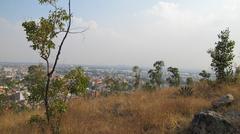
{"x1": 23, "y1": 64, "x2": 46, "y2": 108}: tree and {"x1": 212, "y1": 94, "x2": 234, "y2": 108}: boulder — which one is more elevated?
{"x1": 23, "y1": 64, "x2": 46, "y2": 108}: tree

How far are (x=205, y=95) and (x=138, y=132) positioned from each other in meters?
4.95

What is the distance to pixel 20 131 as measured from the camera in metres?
9.22

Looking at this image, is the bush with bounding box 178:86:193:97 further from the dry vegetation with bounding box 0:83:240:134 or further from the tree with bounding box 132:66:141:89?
the tree with bounding box 132:66:141:89

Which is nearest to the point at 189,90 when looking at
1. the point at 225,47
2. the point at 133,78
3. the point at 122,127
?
the point at 225,47

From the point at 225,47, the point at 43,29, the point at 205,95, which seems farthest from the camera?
the point at 225,47

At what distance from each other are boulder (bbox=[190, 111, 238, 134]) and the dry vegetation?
24.3 inches

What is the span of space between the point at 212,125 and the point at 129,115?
11.2 feet

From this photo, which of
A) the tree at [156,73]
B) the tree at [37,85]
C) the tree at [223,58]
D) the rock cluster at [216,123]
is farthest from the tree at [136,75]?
the rock cluster at [216,123]

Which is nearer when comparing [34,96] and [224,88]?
[34,96]

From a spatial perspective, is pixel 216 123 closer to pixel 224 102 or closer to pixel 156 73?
pixel 224 102

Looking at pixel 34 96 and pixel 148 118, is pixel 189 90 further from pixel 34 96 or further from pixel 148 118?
pixel 34 96

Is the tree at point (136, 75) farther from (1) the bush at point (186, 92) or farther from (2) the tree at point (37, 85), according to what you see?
(2) the tree at point (37, 85)

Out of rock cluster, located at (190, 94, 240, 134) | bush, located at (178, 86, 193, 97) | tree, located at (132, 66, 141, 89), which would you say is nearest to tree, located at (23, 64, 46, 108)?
rock cluster, located at (190, 94, 240, 134)

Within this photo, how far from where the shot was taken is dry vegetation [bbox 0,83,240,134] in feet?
29.4
